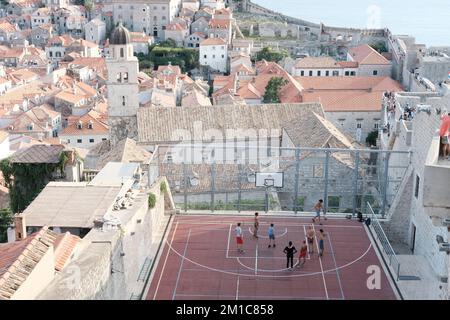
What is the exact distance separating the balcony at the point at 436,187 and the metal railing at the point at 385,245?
155 inches

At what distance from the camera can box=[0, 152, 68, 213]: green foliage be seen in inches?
683

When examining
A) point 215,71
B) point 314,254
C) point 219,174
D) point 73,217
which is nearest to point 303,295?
point 314,254

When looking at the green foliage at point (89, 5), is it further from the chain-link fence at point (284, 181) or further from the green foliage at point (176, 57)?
the chain-link fence at point (284, 181)

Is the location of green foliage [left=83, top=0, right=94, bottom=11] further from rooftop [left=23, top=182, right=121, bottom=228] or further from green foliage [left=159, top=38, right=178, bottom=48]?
rooftop [left=23, top=182, right=121, bottom=228]

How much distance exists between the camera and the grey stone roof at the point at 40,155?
1741 centimetres

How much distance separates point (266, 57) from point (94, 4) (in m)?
29.8

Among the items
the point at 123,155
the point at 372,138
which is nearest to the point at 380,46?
the point at 372,138

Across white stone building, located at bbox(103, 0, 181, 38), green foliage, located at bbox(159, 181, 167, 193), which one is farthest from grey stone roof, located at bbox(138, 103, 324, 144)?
white stone building, located at bbox(103, 0, 181, 38)

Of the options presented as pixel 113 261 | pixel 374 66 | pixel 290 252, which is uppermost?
pixel 374 66

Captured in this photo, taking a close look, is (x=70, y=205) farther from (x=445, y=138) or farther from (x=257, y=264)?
(x=445, y=138)

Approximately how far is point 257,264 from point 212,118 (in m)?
13.8

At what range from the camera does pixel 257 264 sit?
12523 mm

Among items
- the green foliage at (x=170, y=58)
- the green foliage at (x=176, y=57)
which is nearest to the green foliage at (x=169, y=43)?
the green foliage at (x=170, y=58)

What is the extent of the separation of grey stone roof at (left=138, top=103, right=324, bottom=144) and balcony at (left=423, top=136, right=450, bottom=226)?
1727 centimetres
